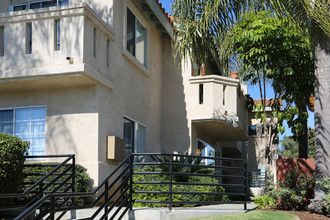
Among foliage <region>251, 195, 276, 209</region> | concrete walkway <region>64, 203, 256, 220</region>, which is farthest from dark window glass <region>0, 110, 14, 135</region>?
foliage <region>251, 195, 276, 209</region>

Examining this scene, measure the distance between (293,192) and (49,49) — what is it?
7.29m

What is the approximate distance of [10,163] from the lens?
9.51 metres

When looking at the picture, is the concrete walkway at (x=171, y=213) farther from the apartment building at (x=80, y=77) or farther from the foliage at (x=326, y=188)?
the apartment building at (x=80, y=77)

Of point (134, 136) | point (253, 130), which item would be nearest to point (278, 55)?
point (134, 136)

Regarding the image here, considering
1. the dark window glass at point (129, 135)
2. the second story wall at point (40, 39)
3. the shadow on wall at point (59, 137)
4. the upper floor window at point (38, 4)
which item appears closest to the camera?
the second story wall at point (40, 39)

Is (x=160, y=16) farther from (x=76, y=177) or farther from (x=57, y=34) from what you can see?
(x=76, y=177)

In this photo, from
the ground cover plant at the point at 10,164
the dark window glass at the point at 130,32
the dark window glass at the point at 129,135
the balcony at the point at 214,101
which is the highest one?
the dark window glass at the point at 130,32

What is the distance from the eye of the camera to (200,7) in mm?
12789

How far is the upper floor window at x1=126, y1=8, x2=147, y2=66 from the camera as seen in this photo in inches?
597

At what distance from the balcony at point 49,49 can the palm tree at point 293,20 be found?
2344mm

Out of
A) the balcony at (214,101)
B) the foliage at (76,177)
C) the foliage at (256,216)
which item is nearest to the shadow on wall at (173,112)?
the balcony at (214,101)

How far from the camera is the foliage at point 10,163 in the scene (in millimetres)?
9391

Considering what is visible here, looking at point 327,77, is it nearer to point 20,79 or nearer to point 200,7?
point 200,7

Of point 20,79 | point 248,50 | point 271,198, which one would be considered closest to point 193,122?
point 248,50
